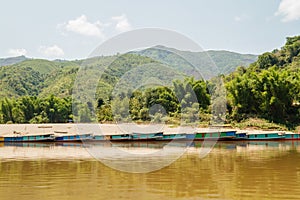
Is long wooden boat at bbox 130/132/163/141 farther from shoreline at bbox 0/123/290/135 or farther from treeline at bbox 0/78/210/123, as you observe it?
treeline at bbox 0/78/210/123

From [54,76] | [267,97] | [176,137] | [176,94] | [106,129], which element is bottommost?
[176,137]

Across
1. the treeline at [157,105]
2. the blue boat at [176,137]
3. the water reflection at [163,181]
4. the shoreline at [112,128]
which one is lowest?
the water reflection at [163,181]

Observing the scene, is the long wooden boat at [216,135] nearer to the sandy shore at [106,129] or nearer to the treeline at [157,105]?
the sandy shore at [106,129]

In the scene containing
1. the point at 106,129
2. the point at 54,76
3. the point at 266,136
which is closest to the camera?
the point at 266,136

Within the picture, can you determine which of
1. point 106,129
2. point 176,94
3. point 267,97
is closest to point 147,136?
point 176,94

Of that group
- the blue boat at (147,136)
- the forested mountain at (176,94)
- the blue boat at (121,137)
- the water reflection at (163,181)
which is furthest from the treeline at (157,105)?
the water reflection at (163,181)

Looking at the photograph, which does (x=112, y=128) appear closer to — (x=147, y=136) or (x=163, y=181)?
(x=147, y=136)

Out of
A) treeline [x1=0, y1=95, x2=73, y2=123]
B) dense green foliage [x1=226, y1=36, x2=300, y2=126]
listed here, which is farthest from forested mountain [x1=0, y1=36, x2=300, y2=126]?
treeline [x1=0, y1=95, x2=73, y2=123]

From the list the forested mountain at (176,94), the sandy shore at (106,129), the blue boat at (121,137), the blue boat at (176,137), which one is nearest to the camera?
the blue boat at (176,137)

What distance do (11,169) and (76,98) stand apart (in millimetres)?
15281

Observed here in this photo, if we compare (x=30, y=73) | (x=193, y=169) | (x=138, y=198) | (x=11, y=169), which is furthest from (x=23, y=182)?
(x=30, y=73)

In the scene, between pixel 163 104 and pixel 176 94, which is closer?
pixel 163 104

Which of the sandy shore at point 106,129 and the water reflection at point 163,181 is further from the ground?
the sandy shore at point 106,129

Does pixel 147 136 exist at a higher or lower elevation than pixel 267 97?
lower
